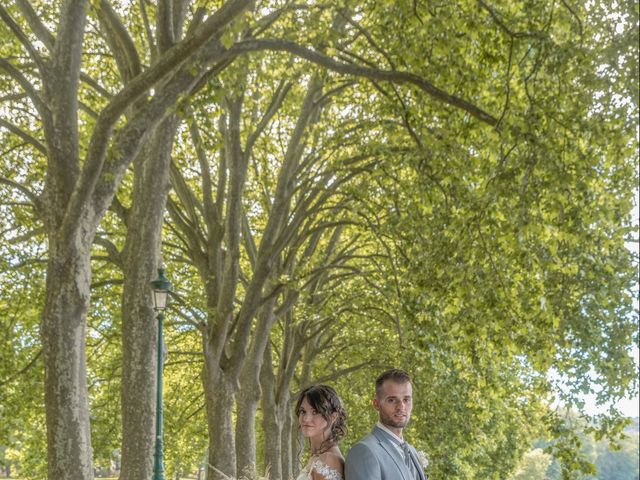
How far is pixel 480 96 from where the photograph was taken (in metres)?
11.5

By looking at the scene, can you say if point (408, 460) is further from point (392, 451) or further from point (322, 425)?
point (322, 425)

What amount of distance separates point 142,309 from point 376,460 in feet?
29.2

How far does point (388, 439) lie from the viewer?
4.57 meters

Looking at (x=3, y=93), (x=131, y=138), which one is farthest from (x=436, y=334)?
(x=3, y=93)

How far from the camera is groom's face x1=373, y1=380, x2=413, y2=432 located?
14.8 ft

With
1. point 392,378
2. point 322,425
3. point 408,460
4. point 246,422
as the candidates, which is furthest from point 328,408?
point 246,422

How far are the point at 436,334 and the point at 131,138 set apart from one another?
16.9ft

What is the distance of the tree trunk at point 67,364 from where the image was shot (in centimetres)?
970

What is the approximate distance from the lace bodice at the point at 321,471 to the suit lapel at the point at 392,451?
314 mm

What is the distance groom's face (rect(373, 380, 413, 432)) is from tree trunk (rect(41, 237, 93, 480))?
6136mm

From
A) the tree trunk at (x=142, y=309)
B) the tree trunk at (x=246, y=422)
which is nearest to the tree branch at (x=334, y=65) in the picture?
the tree trunk at (x=142, y=309)

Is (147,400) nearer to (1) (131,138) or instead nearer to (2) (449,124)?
(1) (131,138)

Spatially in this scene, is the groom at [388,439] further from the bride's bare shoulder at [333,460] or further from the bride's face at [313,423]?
the bride's face at [313,423]

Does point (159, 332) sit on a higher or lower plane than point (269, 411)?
lower
